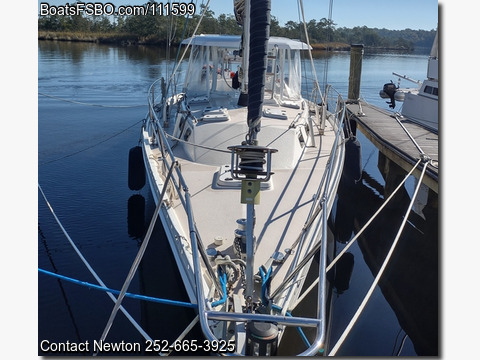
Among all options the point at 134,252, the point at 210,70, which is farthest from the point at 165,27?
Result: the point at 134,252

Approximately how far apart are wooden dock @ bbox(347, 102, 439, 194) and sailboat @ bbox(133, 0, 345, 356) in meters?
1.43

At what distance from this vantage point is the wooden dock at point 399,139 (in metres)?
7.75

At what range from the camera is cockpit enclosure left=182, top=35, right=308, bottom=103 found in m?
7.39

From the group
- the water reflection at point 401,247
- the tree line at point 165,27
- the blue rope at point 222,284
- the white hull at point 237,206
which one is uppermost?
the tree line at point 165,27

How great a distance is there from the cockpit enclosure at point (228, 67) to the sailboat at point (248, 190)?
0.8 inches

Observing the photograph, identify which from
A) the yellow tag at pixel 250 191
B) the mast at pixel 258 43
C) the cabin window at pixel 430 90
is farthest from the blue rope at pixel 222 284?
the cabin window at pixel 430 90

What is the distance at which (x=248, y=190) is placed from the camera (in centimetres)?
278

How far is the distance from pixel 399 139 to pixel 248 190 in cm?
771

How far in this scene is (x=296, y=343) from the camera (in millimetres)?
4234

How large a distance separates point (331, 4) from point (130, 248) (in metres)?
4.50

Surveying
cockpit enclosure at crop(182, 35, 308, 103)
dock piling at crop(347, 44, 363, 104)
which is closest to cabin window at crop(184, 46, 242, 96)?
cockpit enclosure at crop(182, 35, 308, 103)

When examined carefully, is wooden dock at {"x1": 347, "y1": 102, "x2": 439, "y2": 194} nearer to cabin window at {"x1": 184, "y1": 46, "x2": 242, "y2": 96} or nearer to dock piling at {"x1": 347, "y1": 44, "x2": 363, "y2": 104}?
dock piling at {"x1": 347, "y1": 44, "x2": 363, "y2": 104}

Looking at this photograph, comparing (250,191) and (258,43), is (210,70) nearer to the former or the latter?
(258,43)

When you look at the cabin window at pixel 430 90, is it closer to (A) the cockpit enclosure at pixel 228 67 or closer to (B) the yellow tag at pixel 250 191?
(A) the cockpit enclosure at pixel 228 67
